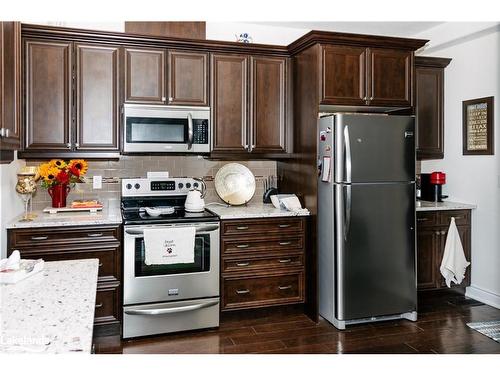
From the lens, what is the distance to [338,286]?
321 centimetres

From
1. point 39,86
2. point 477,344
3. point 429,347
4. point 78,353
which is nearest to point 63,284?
point 78,353

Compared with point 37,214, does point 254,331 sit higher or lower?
lower

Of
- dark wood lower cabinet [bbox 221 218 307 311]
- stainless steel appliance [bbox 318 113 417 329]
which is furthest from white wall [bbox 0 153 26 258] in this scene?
stainless steel appliance [bbox 318 113 417 329]

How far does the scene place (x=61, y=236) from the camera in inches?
114

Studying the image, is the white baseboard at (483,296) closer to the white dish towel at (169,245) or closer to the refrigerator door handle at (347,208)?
the refrigerator door handle at (347,208)

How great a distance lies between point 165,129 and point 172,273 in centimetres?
119

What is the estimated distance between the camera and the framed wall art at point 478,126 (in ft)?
12.2

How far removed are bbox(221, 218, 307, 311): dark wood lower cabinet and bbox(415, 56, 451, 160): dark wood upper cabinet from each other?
1.68 metres

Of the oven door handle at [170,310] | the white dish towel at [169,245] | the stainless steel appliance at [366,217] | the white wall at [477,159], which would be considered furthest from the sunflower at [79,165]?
the white wall at [477,159]

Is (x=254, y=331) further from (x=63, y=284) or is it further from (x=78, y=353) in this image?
(x=78, y=353)

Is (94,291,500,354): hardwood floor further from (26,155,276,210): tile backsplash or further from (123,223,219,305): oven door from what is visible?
(26,155,276,210): tile backsplash

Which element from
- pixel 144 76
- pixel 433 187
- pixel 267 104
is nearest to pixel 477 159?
pixel 433 187

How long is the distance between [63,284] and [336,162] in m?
2.21

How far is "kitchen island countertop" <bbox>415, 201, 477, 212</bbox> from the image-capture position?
3779 millimetres
